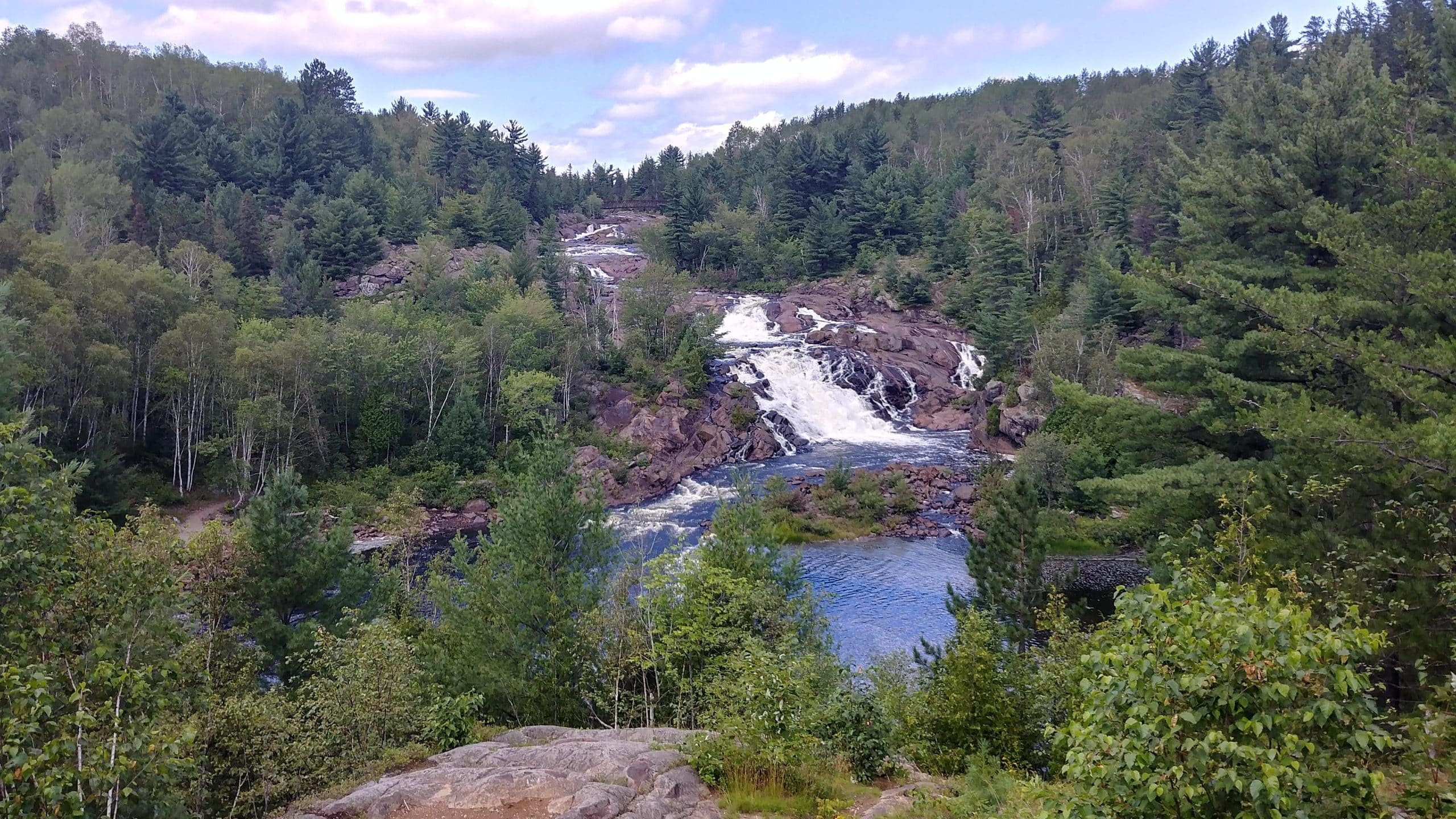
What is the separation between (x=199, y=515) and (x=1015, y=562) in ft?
122

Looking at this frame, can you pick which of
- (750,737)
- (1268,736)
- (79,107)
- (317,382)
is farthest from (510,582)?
(79,107)

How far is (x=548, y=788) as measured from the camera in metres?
10.8

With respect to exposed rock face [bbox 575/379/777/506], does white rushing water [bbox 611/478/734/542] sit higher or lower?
lower

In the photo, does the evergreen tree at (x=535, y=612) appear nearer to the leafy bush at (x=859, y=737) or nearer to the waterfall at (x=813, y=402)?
the leafy bush at (x=859, y=737)

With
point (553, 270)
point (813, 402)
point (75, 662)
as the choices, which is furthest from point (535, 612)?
point (553, 270)

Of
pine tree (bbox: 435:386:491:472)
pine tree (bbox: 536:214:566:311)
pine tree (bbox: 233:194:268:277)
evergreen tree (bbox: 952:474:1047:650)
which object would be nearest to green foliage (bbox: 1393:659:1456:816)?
evergreen tree (bbox: 952:474:1047:650)

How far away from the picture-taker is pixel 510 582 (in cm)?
1720

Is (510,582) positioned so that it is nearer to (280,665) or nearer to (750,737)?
(280,665)

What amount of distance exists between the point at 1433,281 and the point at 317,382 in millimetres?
43702

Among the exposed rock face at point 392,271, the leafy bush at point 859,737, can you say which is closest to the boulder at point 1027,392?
the leafy bush at point 859,737

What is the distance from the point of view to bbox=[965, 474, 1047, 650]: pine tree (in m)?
19.0

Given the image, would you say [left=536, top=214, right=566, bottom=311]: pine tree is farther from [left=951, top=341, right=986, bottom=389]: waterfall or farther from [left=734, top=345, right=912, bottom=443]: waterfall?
[left=951, top=341, right=986, bottom=389]: waterfall

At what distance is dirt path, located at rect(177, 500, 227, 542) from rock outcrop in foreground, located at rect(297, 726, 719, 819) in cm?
3021

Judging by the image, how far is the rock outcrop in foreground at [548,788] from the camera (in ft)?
33.2
